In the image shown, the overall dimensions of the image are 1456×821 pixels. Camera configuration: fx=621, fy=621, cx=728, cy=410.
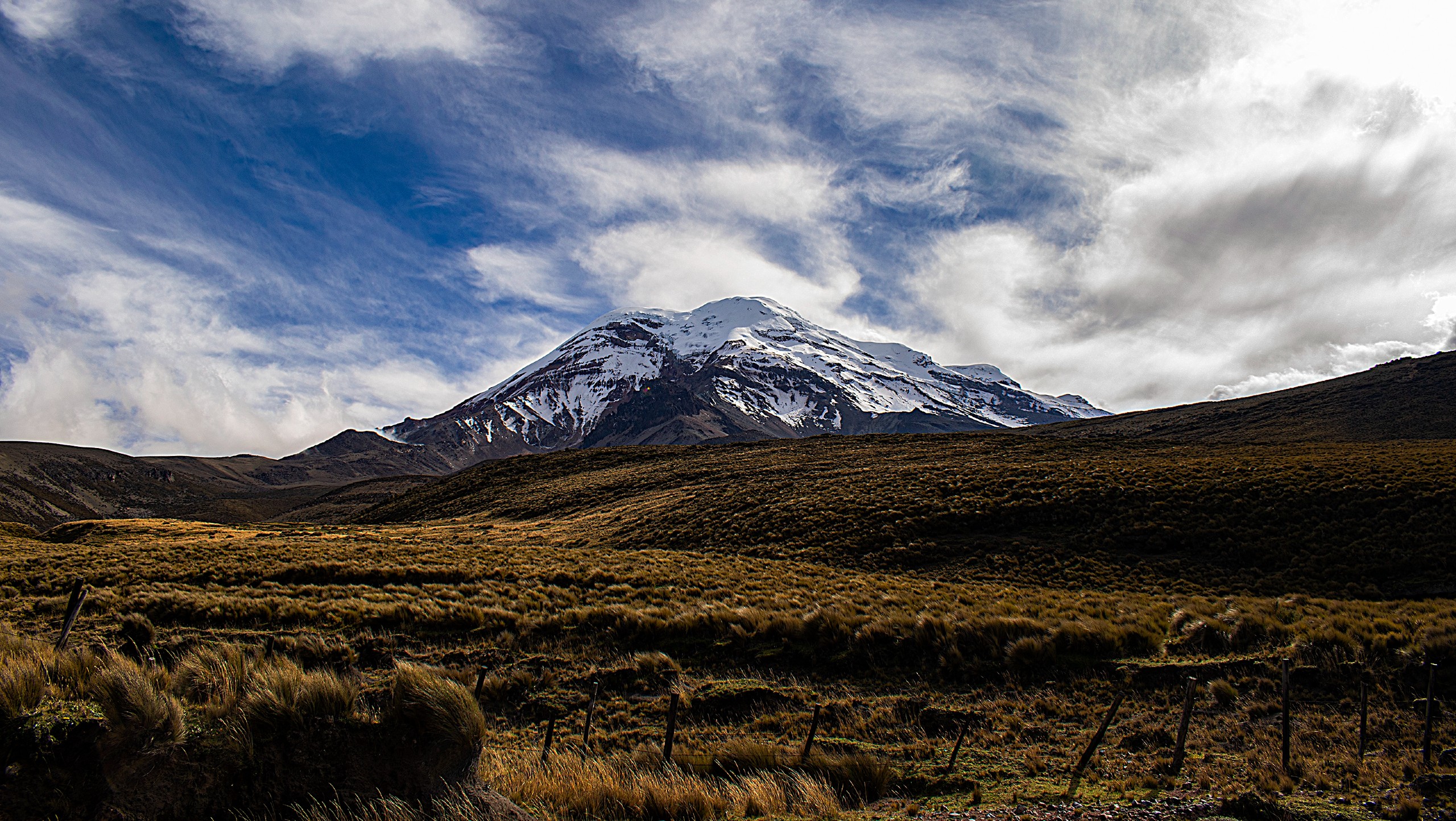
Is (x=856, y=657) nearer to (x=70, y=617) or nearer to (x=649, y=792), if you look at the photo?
(x=649, y=792)

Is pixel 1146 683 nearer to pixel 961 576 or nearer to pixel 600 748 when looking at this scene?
pixel 600 748

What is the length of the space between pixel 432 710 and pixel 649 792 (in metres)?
2.31

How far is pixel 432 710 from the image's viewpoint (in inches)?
209

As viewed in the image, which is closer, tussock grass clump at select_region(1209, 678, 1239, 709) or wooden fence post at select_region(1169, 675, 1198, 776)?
wooden fence post at select_region(1169, 675, 1198, 776)

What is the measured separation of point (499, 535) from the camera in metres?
43.9

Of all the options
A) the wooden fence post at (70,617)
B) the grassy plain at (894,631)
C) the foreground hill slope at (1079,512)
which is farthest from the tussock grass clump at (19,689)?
the foreground hill slope at (1079,512)

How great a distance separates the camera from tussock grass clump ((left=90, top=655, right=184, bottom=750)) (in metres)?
4.30

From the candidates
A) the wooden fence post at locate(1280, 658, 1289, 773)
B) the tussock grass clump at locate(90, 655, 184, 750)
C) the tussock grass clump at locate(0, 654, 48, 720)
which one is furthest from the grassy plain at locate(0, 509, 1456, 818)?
the tussock grass clump at locate(0, 654, 48, 720)

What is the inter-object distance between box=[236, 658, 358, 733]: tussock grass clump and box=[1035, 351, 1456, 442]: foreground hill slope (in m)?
90.5

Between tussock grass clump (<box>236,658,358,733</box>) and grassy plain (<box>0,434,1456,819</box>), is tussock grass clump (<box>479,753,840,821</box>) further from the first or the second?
tussock grass clump (<box>236,658,358,733</box>)

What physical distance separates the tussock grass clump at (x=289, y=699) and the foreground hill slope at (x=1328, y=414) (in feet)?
297

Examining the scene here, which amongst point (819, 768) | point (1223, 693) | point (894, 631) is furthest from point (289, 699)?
point (1223, 693)

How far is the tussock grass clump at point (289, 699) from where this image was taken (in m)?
4.81

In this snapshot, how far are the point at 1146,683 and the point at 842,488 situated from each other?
29900 millimetres
